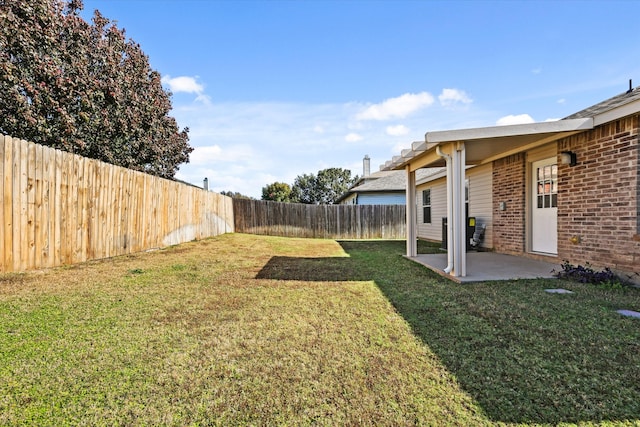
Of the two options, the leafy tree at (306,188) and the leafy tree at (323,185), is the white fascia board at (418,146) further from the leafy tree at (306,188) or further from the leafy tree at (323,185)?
the leafy tree at (306,188)

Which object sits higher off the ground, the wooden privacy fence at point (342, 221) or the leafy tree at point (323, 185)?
the leafy tree at point (323, 185)

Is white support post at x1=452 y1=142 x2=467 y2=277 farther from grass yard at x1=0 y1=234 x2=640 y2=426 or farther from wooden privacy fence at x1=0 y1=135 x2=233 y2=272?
wooden privacy fence at x1=0 y1=135 x2=233 y2=272

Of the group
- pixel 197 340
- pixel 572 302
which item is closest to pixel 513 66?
pixel 572 302

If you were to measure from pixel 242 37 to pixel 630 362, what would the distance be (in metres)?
10.8

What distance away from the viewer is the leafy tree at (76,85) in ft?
24.9

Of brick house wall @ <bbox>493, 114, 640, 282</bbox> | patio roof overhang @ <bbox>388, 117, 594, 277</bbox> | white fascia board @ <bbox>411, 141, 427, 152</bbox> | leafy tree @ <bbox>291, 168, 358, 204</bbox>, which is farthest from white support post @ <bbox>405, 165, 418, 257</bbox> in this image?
leafy tree @ <bbox>291, 168, 358, 204</bbox>

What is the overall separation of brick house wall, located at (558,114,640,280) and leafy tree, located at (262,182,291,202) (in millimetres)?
34594

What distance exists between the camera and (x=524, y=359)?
94.3 inches

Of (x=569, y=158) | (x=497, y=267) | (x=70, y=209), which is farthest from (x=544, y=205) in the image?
(x=70, y=209)

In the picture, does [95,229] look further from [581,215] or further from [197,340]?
[581,215]

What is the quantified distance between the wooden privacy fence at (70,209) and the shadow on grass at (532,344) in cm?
525

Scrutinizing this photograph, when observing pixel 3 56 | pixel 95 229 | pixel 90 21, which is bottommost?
pixel 95 229

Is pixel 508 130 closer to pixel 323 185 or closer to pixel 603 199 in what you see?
pixel 603 199

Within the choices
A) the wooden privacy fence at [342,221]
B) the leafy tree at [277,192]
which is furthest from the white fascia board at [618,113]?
the leafy tree at [277,192]
